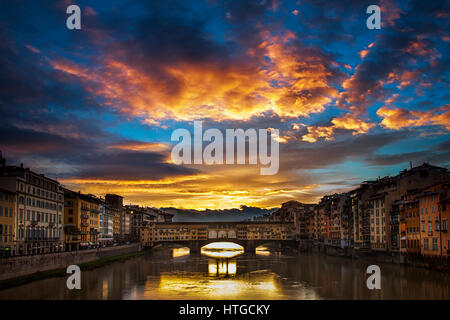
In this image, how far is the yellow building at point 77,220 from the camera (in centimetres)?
7469

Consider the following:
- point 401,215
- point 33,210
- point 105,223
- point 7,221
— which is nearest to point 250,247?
point 105,223

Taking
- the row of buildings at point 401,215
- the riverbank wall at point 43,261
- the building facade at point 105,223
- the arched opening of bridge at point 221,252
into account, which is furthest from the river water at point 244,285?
the arched opening of bridge at point 221,252

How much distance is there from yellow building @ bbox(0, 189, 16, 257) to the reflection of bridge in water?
59.3 metres

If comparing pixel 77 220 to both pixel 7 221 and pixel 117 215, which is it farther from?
pixel 117 215

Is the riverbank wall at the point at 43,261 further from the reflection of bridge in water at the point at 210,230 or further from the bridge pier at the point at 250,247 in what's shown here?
the bridge pier at the point at 250,247

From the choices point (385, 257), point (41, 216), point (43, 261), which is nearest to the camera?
point (43, 261)

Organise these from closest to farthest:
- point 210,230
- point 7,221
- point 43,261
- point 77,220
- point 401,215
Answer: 1. point 43,261
2. point 7,221
3. point 401,215
4. point 77,220
5. point 210,230

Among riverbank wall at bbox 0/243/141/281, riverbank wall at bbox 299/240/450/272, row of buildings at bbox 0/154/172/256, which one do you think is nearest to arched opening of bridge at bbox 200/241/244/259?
riverbank wall at bbox 299/240/450/272

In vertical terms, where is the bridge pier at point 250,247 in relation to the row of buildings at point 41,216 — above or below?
below

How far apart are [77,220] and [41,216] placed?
49.7ft

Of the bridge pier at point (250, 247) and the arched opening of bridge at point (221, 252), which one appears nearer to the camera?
the arched opening of bridge at point (221, 252)

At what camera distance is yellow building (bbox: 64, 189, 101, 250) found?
245 feet

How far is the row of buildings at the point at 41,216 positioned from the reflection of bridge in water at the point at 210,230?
22.8m

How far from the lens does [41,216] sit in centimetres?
6088
